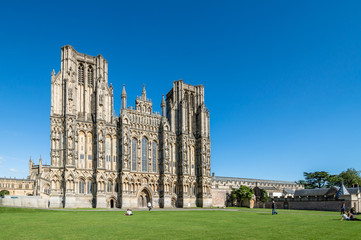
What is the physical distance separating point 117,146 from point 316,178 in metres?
83.3

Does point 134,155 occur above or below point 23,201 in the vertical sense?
above

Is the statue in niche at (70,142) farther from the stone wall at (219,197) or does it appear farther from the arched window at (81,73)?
the stone wall at (219,197)

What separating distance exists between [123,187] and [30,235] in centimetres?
4929

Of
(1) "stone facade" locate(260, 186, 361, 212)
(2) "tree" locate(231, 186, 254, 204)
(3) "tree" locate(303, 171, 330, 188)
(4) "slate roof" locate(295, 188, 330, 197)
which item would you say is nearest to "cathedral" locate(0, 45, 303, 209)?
(2) "tree" locate(231, 186, 254, 204)

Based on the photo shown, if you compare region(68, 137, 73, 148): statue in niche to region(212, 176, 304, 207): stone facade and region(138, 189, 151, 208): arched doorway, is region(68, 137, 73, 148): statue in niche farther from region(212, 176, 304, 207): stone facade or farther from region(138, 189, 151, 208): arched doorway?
region(212, 176, 304, 207): stone facade

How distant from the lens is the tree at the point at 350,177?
4471 inches

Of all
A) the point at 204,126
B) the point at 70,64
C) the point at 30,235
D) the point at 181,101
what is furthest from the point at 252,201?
the point at 30,235

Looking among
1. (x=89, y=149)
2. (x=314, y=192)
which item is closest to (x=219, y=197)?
(x=314, y=192)

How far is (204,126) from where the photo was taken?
8456 cm

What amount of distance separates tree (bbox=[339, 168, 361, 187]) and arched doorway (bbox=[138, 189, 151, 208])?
76570mm

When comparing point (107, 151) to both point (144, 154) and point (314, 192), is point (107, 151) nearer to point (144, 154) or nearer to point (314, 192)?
point (144, 154)

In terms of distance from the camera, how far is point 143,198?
71.8 meters

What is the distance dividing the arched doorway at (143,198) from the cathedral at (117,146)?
0.71ft

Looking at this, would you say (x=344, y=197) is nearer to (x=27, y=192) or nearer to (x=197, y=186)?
(x=197, y=186)
